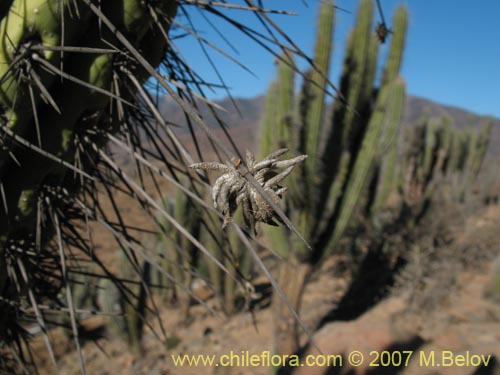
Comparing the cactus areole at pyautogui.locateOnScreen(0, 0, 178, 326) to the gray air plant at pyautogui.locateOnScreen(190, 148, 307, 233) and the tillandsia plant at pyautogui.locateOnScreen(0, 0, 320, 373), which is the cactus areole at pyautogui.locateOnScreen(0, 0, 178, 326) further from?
the gray air plant at pyautogui.locateOnScreen(190, 148, 307, 233)

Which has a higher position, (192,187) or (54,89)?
(54,89)

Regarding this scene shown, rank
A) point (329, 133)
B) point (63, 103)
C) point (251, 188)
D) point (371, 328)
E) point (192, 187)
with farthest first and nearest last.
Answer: point (329, 133) → point (371, 328) → point (192, 187) → point (63, 103) → point (251, 188)

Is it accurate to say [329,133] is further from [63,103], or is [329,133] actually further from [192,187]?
[63,103]

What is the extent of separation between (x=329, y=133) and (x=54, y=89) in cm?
452

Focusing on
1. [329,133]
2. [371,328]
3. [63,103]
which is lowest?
[371,328]

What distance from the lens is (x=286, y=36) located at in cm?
95

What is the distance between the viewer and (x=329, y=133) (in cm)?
550

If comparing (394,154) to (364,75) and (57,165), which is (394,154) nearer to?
(364,75)

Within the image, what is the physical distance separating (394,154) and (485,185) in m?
7.81

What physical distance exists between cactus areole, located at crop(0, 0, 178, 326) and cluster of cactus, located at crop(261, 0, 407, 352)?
3633 millimetres

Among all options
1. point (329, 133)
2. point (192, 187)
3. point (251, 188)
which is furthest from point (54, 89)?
point (329, 133)

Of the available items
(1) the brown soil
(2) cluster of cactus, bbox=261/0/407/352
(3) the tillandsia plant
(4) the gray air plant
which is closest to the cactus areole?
(3) the tillandsia plant

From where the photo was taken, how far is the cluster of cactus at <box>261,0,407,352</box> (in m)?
5.12

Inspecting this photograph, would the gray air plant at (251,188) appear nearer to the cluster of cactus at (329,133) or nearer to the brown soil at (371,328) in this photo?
the brown soil at (371,328)
